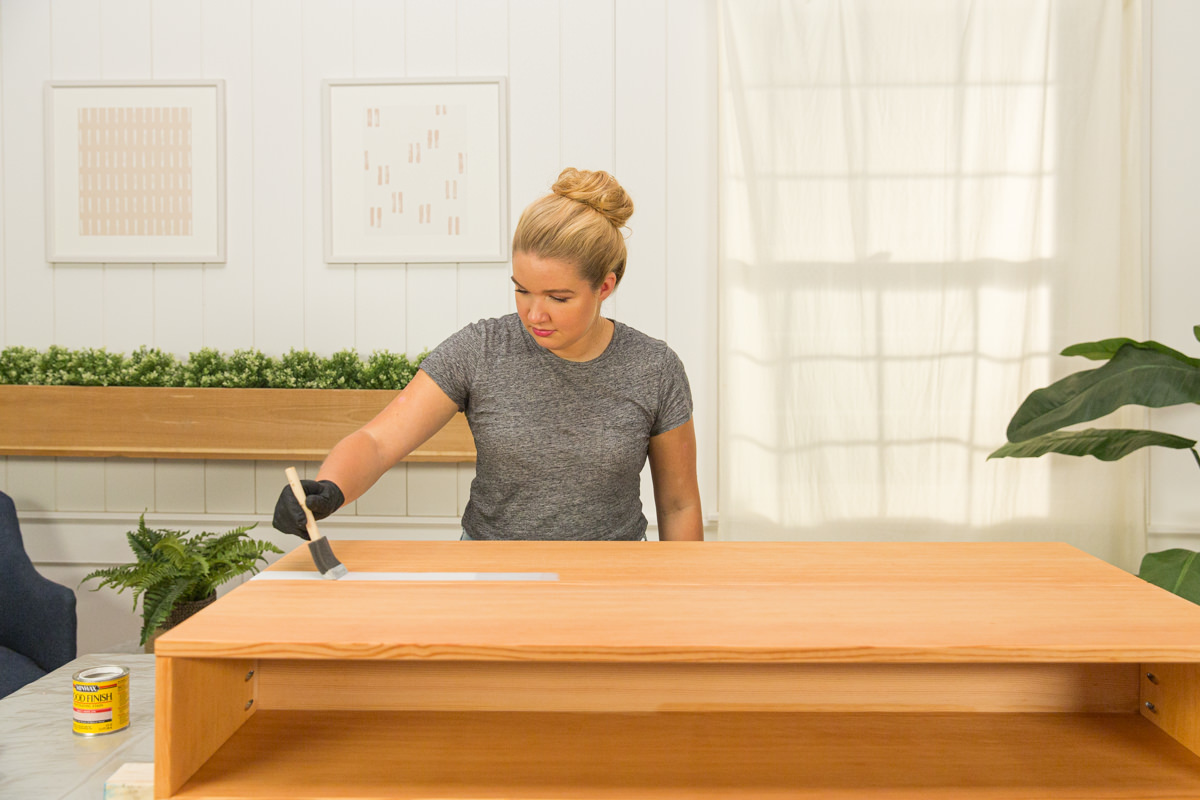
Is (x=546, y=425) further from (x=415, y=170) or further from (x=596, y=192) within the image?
(x=415, y=170)

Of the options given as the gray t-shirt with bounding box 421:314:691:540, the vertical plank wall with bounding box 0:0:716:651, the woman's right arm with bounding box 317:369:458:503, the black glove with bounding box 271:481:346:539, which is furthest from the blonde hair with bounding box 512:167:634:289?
the vertical plank wall with bounding box 0:0:716:651

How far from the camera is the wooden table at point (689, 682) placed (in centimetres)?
91

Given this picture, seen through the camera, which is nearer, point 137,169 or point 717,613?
point 717,613

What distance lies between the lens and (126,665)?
68.3 inches

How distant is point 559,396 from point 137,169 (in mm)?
1990

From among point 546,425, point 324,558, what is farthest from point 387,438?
point 324,558

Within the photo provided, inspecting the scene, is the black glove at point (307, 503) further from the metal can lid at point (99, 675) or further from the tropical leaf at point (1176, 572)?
the tropical leaf at point (1176, 572)

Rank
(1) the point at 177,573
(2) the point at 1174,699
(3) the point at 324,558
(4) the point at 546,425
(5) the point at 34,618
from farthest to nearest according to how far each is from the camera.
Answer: (5) the point at 34,618 < (1) the point at 177,573 < (4) the point at 546,425 < (3) the point at 324,558 < (2) the point at 1174,699

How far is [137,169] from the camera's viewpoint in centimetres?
283

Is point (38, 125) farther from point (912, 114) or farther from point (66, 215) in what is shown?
point (912, 114)

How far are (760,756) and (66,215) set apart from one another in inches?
112

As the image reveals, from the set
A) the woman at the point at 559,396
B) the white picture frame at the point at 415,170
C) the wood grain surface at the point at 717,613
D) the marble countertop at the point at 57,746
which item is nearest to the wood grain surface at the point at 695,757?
the wood grain surface at the point at 717,613

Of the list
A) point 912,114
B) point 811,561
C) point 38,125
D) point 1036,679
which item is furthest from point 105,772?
point 912,114

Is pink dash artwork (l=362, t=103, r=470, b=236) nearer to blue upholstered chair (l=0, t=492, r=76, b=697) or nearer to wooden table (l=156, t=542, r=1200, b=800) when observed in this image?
blue upholstered chair (l=0, t=492, r=76, b=697)
